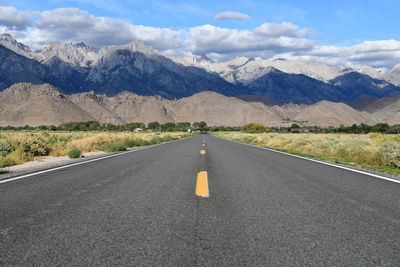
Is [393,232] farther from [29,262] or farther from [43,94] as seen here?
[43,94]

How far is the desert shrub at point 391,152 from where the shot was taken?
1034 cm

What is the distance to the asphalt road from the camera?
269cm

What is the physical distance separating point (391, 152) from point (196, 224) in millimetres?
10389

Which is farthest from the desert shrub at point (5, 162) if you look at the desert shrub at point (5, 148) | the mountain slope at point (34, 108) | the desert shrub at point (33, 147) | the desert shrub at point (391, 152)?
the mountain slope at point (34, 108)

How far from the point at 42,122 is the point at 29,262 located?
582ft

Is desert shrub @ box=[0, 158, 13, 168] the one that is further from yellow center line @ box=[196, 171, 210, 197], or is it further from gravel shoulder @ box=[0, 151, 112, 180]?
yellow center line @ box=[196, 171, 210, 197]

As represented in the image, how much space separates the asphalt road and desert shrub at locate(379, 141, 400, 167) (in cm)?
529

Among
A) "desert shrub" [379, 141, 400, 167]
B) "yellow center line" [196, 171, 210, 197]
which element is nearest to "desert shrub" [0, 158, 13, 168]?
"yellow center line" [196, 171, 210, 197]

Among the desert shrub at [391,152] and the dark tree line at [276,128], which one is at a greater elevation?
the desert shrub at [391,152]

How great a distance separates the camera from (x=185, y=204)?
4.50 meters

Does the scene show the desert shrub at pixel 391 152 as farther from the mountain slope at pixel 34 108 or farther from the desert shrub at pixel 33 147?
the mountain slope at pixel 34 108

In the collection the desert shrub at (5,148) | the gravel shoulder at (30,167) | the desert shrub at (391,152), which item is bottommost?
the gravel shoulder at (30,167)

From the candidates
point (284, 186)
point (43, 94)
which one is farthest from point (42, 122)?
point (284, 186)

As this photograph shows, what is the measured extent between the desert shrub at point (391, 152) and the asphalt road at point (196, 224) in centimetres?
529
